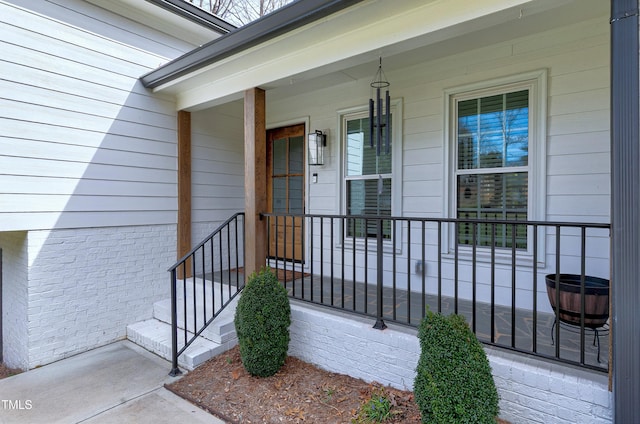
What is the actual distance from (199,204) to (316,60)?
9.19 ft

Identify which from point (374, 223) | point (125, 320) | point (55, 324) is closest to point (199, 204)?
point (125, 320)

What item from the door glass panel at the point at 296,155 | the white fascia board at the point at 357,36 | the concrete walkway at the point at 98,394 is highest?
the white fascia board at the point at 357,36

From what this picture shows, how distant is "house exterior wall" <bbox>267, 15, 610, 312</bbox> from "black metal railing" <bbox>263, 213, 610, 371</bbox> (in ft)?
0.07

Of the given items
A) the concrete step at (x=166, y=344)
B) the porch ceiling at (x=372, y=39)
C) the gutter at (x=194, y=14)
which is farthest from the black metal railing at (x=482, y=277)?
the gutter at (x=194, y=14)

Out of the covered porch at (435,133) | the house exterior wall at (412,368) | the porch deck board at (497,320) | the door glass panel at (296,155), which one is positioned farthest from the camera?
the door glass panel at (296,155)

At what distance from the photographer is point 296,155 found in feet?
17.5

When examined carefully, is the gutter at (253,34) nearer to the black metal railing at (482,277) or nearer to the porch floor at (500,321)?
the black metal railing at (482,277)

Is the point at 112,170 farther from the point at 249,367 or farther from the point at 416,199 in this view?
the point at 416,199

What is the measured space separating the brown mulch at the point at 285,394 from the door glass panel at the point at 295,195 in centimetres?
248

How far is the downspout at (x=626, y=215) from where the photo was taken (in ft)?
5.65

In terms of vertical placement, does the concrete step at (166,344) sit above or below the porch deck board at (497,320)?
below

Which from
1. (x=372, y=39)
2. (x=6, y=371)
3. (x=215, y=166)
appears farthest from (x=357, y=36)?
(x=6, y=371)

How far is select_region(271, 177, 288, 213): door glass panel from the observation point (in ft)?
18.0

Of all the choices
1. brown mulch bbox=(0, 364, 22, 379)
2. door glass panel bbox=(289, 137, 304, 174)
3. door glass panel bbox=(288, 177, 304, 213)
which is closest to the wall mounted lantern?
door glass panel bbox=(289, 137, 304, 174)
